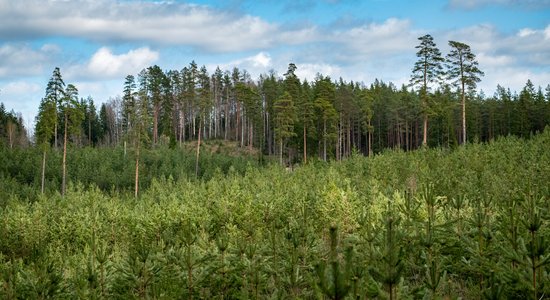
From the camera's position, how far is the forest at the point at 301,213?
6.50 metres

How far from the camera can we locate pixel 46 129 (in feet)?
140

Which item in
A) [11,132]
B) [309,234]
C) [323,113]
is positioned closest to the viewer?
[309,234]

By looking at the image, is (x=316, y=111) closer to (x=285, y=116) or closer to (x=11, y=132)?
(x=285, y=116)

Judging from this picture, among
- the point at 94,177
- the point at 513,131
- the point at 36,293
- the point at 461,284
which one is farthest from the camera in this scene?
the point at 513,131

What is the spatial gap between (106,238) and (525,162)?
828 inches

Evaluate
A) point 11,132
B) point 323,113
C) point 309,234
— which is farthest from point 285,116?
point 11,132

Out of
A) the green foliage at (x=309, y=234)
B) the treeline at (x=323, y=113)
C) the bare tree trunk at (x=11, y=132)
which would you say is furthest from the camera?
the bare tree trunk at (x=11, y=132)

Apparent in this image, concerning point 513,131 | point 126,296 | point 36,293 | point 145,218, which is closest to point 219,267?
point 126,296

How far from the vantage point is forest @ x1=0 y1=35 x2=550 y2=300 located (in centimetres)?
650

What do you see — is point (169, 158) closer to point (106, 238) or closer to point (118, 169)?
point (118, 169)

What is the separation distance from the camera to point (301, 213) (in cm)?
1513

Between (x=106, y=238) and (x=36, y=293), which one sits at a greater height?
(x=36, y=293)

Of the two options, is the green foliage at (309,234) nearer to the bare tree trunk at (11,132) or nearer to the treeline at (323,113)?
the treeline at (323,113)

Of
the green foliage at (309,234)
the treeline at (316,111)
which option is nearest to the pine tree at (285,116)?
the treeline at (316,111)
